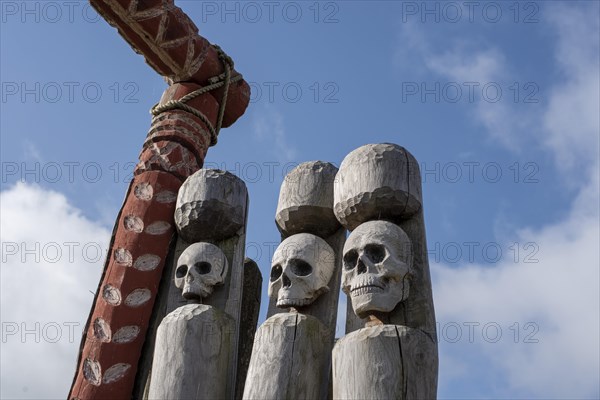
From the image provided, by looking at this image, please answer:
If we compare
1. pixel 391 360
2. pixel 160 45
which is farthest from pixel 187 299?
pixel 160 45

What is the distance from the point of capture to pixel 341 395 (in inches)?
112

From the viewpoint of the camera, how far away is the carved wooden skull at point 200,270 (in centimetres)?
360

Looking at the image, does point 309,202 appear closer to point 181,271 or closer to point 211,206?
point 211,206

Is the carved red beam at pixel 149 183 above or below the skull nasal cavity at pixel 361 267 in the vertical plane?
above

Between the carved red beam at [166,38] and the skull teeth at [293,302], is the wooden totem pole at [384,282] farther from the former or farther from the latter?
the carved red beam at [166,38]

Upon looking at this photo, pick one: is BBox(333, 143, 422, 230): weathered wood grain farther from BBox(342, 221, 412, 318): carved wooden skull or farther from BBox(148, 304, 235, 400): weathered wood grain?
BBox(148, 304, 235, 400): weathered wood grain

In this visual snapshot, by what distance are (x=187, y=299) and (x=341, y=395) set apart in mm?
1083

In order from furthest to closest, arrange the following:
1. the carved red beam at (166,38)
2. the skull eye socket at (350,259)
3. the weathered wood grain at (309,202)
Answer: the carved red beam at (166,38) < the weathered wood grain at (309,202) < the skull eye socket at (350,259)

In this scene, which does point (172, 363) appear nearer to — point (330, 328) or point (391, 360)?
point (330, 328)

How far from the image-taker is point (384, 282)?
3.12 metres

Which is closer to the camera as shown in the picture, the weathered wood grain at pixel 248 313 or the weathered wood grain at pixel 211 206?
the weathered wood grain at pixel 211 206

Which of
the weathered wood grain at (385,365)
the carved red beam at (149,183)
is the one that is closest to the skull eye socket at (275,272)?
the weathered wood grain at (385,365)

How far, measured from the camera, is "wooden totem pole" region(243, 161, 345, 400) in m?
3.00

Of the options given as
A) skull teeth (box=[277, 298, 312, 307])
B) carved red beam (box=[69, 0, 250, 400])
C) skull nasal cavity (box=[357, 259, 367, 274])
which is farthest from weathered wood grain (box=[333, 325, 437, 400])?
carved red beam (box=[69, 0, 250, 400])
